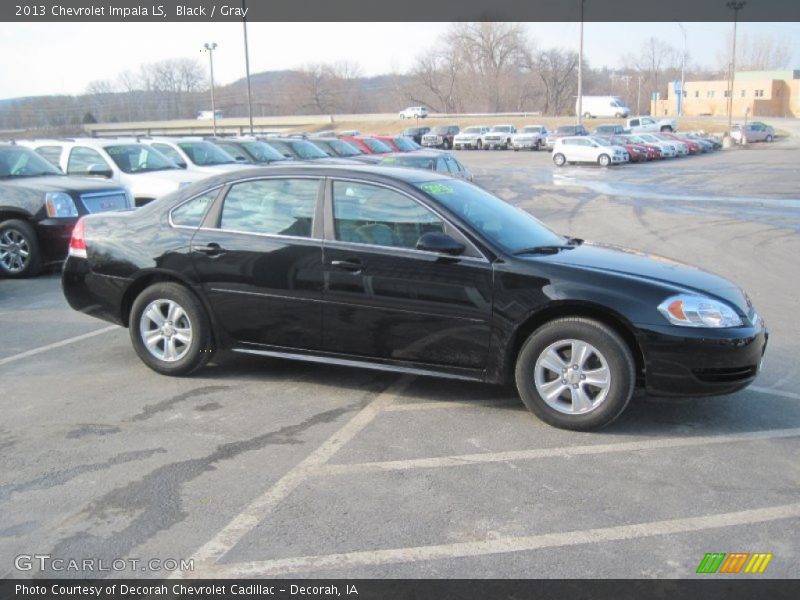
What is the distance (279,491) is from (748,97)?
12466cm

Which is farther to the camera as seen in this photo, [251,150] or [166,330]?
[251,150]

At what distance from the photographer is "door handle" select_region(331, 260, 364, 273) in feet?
17.5

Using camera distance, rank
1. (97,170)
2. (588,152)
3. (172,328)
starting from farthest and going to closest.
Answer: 1. (588,152)
2. (97,170)
3. (172,328)

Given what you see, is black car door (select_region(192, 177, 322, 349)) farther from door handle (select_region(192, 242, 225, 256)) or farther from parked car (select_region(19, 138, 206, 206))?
parked car (select_region(19, 138, 206, 206))

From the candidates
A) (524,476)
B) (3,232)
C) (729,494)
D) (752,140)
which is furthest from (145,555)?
(752,140)

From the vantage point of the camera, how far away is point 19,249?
33.7 ft

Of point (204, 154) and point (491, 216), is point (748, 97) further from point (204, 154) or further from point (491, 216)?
point (491, 216)

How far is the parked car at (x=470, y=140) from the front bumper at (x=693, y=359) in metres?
55.5

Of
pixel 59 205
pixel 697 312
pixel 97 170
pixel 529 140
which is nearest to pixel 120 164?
pixel 97 170

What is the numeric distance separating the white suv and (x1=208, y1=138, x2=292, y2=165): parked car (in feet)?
77.3

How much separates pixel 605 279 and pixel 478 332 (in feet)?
2.85

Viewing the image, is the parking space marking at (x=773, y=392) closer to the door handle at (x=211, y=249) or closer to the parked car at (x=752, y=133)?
the door handle at (x=211, y=249)

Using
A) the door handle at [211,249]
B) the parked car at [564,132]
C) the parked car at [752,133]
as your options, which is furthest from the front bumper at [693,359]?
the parked car at [752,133]
